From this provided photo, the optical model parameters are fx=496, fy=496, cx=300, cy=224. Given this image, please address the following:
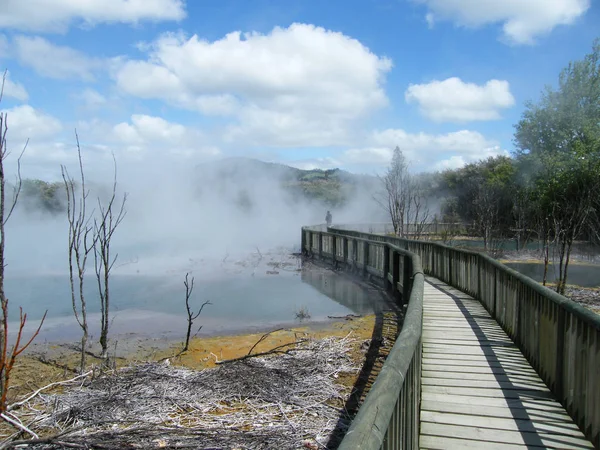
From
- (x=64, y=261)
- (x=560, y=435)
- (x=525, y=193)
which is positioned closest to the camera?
(x=560, y=435)

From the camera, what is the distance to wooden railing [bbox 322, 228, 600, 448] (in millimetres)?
3531

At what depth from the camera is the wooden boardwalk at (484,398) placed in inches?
146

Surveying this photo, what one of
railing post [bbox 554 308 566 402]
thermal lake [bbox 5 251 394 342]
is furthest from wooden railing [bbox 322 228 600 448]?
thermal lake [bbox 5 251 394 342]

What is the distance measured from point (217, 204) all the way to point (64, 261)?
2252 centimetres

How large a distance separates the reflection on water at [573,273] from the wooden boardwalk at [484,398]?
33.6ft

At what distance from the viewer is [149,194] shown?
40.6 meters

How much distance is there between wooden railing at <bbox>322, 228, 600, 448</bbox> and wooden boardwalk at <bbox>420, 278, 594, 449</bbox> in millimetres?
129

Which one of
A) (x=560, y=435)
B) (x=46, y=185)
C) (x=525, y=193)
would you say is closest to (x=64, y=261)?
(x=560, y=435)

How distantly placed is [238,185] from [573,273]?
35.1 metres

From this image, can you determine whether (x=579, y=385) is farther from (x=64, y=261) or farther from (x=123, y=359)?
(x=64, y=261)

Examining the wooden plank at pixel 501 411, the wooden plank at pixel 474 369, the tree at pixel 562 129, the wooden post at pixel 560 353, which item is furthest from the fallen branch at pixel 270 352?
the tree at pixel 562 129

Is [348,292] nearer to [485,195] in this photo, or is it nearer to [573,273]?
[573,273]

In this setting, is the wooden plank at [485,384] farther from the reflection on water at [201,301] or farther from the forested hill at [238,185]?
the forested hill at [238,185]

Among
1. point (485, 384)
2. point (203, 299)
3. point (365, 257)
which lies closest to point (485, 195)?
point (365, 257)
